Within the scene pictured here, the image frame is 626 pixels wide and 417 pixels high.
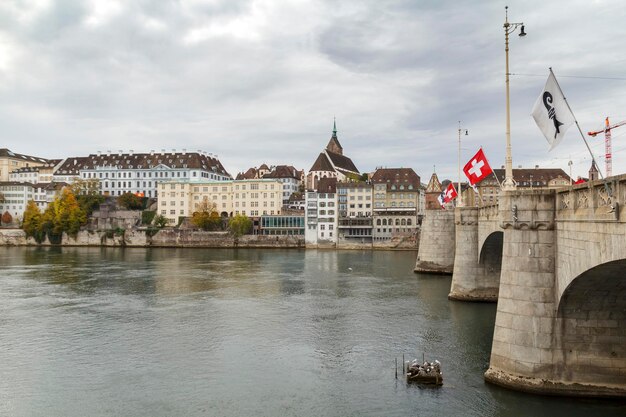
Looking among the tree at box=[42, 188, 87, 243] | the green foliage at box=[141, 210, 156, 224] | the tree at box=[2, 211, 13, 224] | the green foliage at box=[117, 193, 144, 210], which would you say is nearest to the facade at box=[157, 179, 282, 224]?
the green foliage at box=[141, 210, 156, 224]

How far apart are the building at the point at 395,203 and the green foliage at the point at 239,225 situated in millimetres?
30289

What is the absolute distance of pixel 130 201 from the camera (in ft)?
448

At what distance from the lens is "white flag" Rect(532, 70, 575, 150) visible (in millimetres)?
16953

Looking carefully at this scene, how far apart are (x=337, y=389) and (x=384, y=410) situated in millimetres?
3037

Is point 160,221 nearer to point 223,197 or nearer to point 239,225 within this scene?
point 223,197

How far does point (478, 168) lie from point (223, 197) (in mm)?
111182

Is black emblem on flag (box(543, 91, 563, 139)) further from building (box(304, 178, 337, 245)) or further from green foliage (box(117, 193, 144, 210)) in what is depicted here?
green foliage (box(117, 193, 144, 210))

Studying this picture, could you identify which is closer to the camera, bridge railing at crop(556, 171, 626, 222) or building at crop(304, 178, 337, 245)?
bridge railing at crop(556, 171, 626, 222)

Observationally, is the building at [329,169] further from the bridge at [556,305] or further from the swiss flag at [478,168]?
the bridge at [556,305]

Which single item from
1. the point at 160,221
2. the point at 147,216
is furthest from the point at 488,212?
the point at 147,216

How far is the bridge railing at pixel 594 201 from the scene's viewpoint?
43.1 feet

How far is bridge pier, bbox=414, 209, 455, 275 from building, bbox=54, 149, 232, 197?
95.3 m

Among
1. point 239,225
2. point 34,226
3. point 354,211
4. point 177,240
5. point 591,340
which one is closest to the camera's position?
point 591,340

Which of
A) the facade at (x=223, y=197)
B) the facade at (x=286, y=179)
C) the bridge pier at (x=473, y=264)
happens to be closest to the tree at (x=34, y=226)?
the facade at (x=223, y=197)
